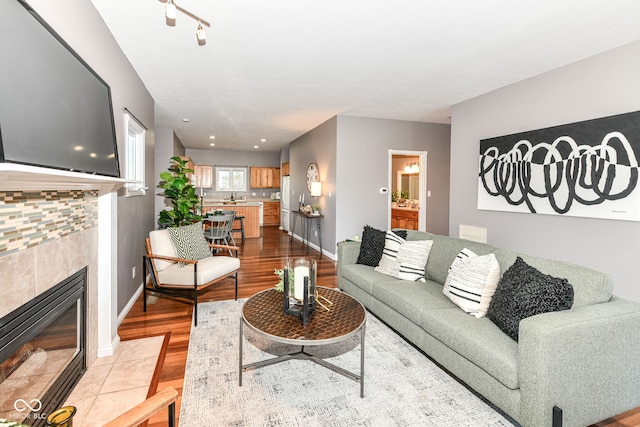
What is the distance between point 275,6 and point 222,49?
0.94m

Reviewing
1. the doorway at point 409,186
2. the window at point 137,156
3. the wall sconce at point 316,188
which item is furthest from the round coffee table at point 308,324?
the wall sconce at point 316,188

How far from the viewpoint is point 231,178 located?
36.8 feet

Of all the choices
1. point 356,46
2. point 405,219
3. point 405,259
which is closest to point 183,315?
point 405,259

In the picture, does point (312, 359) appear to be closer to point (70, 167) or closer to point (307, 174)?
point (70, 167)

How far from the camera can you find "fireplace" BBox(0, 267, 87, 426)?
A: 1.43 m

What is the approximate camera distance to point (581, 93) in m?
3.30

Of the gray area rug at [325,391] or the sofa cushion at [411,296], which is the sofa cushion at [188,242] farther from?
the sofa cushion at [411,296]

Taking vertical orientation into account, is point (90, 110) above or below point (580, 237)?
above

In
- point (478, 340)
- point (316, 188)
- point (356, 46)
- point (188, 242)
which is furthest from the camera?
point (316, 188)

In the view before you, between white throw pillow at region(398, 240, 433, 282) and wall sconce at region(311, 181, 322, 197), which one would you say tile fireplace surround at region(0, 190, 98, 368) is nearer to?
white throw pillow at region(398, 240, 433, 282)

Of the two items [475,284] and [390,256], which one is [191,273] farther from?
[475,284]

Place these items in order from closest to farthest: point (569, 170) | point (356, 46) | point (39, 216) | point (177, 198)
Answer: point (39, 216) → point (356, 46) → point (569, 170) → point (177, 198)

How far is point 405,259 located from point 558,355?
1.62 metres

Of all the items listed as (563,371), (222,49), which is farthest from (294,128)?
(563,371)
